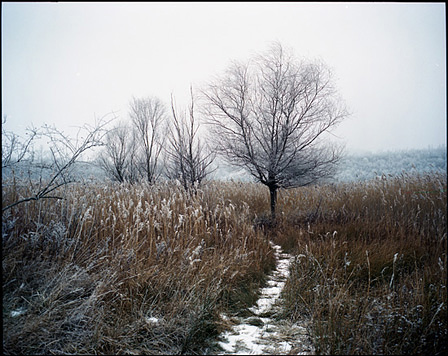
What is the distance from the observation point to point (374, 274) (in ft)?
13.3

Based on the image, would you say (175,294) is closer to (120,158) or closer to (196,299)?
(196,299)

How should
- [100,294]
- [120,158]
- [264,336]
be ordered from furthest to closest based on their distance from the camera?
[120,158] → [264,336] → [100,294]

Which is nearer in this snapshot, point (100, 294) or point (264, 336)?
point (100, 294)

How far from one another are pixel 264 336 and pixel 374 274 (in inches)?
85.5

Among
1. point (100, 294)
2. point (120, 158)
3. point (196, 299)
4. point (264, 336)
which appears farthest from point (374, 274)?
point (120, 158)

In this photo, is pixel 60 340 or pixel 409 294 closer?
pixel 60 340

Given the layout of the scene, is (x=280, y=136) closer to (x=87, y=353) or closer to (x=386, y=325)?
(x=386, y=325)

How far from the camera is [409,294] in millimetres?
2965

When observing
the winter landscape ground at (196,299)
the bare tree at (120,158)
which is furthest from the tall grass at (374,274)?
the bare tree at (120,158)

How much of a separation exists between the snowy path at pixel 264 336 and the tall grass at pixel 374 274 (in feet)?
0.56

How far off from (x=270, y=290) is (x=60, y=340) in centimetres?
268

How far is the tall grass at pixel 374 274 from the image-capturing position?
2457mm

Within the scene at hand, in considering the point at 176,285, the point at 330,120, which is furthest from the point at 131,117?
the point at 176,285

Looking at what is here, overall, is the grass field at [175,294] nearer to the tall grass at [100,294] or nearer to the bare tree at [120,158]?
the tall grass at [100,294]
